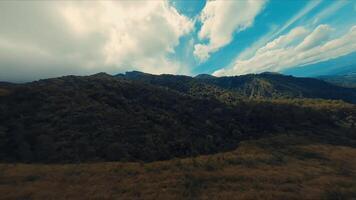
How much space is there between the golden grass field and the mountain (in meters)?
6.09

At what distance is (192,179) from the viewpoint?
2916 centimetres

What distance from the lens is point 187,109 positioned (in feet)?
241

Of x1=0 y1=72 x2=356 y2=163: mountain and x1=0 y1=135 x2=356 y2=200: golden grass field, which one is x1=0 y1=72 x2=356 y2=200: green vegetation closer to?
x1=0 y1=135 x2=356 y2=200: golden grass field

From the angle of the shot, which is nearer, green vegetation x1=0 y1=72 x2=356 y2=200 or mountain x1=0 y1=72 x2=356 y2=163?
green vegetation x1=0 y1=72 x2=356 y2=200

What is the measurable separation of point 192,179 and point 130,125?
26455 millimetres

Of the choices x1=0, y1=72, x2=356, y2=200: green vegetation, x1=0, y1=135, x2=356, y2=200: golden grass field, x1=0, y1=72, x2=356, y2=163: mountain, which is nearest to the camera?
x1=0, y1=135, x2=356, y2=200: golden grass field

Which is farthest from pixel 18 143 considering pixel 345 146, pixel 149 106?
pixel 345 146

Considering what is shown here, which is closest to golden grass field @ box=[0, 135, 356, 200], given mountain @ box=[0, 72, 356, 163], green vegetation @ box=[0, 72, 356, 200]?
green vegetation @ box=[0, 72, 356, 200]

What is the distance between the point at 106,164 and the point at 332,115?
8170cm

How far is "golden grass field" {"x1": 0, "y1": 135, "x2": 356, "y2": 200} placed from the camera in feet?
81.5

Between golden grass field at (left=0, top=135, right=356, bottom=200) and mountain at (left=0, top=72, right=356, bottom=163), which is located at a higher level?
mountain at (left=0, top=72, right=356, bottom=163)

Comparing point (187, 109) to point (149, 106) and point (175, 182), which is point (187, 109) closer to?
point (149, 106)

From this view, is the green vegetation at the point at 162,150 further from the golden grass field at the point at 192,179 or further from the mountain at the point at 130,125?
the mountain at the point at 130,125

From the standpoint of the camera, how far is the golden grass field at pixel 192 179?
24.8 metres
